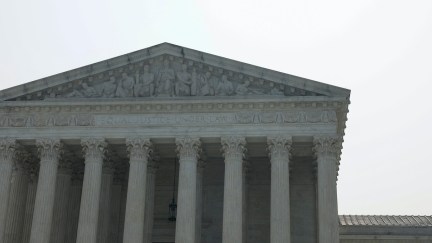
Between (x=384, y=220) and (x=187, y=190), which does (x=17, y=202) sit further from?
(x=384, y=220)

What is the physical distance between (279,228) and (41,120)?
51.1ft

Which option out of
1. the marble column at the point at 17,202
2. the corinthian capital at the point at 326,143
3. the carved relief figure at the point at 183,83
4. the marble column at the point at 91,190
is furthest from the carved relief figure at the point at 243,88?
the marble column at the point at 17,202

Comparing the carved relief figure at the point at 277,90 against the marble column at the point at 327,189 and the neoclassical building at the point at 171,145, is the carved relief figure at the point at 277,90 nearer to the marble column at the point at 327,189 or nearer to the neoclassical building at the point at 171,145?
the neoclassical building at the point at 171,145

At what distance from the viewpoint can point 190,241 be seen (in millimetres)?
32438

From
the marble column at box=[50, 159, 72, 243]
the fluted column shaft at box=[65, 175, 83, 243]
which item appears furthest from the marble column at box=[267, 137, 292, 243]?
the fluted column shaft at box=[65, 175, 83, 243]

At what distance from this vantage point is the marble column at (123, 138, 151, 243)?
3312 cm

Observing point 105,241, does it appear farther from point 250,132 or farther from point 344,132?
point 344,132

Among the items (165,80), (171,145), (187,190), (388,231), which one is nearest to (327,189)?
(187,190)

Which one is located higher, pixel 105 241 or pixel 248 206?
pixel 248 206

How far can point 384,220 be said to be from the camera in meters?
52.2

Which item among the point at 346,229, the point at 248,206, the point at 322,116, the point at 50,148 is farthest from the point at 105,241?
the point at 346,229

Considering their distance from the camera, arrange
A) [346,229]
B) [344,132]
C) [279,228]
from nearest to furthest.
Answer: [279,228] < [344,132] < [346,229]

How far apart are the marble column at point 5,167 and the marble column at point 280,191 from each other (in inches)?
607

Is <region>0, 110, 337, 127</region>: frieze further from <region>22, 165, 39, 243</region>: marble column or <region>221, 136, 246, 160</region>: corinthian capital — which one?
<region>22, 165, 39, 243</region>: marble column
